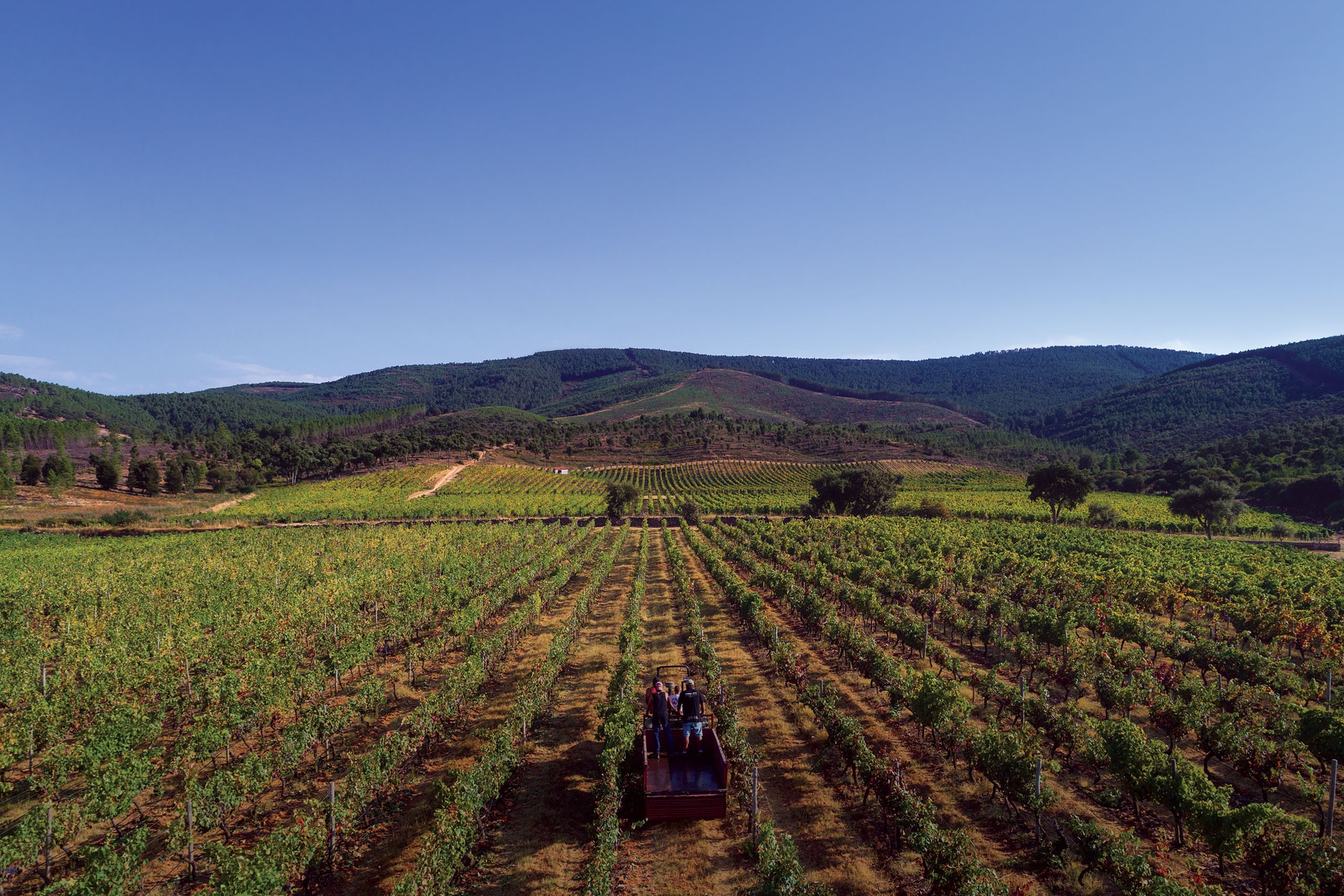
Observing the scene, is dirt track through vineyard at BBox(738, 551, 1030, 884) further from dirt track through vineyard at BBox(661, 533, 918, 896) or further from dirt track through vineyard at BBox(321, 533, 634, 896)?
dirt track through vineyard at BBox(321, 533, 634, 896)

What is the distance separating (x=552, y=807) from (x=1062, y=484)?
70091mm

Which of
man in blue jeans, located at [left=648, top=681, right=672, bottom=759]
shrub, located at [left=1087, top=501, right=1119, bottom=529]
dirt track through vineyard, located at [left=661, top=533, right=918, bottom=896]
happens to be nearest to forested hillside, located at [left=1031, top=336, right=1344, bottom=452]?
shrub, located at [left=1087, top=501, right=1119, bottom=529]

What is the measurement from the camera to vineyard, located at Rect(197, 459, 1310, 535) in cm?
7350

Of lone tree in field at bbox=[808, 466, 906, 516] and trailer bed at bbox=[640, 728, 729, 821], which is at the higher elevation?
lone tree in field at bbox=[808, 466, 906, 516]

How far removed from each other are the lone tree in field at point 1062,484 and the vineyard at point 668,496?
17.2 ft

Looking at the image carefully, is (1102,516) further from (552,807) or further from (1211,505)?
(552,807)

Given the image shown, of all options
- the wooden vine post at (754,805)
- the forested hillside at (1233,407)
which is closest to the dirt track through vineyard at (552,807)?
the wooden vine post at (754,805)

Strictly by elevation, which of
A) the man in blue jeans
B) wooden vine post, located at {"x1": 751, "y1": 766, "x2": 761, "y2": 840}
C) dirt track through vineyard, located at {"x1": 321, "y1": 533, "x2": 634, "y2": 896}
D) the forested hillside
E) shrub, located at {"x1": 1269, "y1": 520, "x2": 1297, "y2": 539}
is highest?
the forested hillside

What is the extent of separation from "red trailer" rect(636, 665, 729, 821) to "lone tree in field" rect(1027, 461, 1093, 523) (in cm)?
6671

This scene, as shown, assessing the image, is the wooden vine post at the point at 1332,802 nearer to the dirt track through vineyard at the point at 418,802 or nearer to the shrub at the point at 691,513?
the dirt track through vineyard at the point at 418,802

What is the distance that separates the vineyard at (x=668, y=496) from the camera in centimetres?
7350

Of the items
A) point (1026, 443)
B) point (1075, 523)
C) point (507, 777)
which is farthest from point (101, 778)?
point (1026, 443)

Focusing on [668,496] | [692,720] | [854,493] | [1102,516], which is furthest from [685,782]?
[668,496]

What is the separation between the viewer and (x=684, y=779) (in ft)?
40.5
